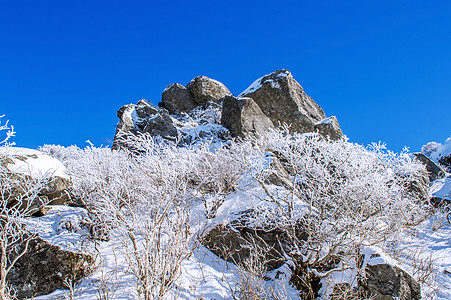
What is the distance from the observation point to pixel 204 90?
3109cm

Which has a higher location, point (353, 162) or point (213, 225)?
point (353, 162)

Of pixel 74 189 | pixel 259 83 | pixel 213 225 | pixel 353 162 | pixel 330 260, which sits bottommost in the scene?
pixel 330 260

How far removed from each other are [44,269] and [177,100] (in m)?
25.9

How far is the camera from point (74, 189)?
29.3ft

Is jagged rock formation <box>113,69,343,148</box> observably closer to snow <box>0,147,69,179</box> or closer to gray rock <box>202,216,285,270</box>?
snow <box>0,147,69,179</box>

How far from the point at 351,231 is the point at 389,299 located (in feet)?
5.90

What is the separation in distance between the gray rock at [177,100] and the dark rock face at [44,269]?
2381cm

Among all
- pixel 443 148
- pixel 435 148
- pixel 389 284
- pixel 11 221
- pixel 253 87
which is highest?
pixel 435 148

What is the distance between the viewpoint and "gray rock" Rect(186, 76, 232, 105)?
3077 centimetres

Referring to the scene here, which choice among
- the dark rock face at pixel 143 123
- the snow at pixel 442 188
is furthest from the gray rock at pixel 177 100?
the snow at pixel 442 188

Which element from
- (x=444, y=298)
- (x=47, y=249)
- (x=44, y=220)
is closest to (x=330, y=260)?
(x=444, y=298)

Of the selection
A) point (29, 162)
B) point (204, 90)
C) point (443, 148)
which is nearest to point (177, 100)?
point (204, 90)

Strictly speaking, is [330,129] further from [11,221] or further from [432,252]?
[11,221]

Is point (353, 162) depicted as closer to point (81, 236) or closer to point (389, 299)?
point (389, 299)
